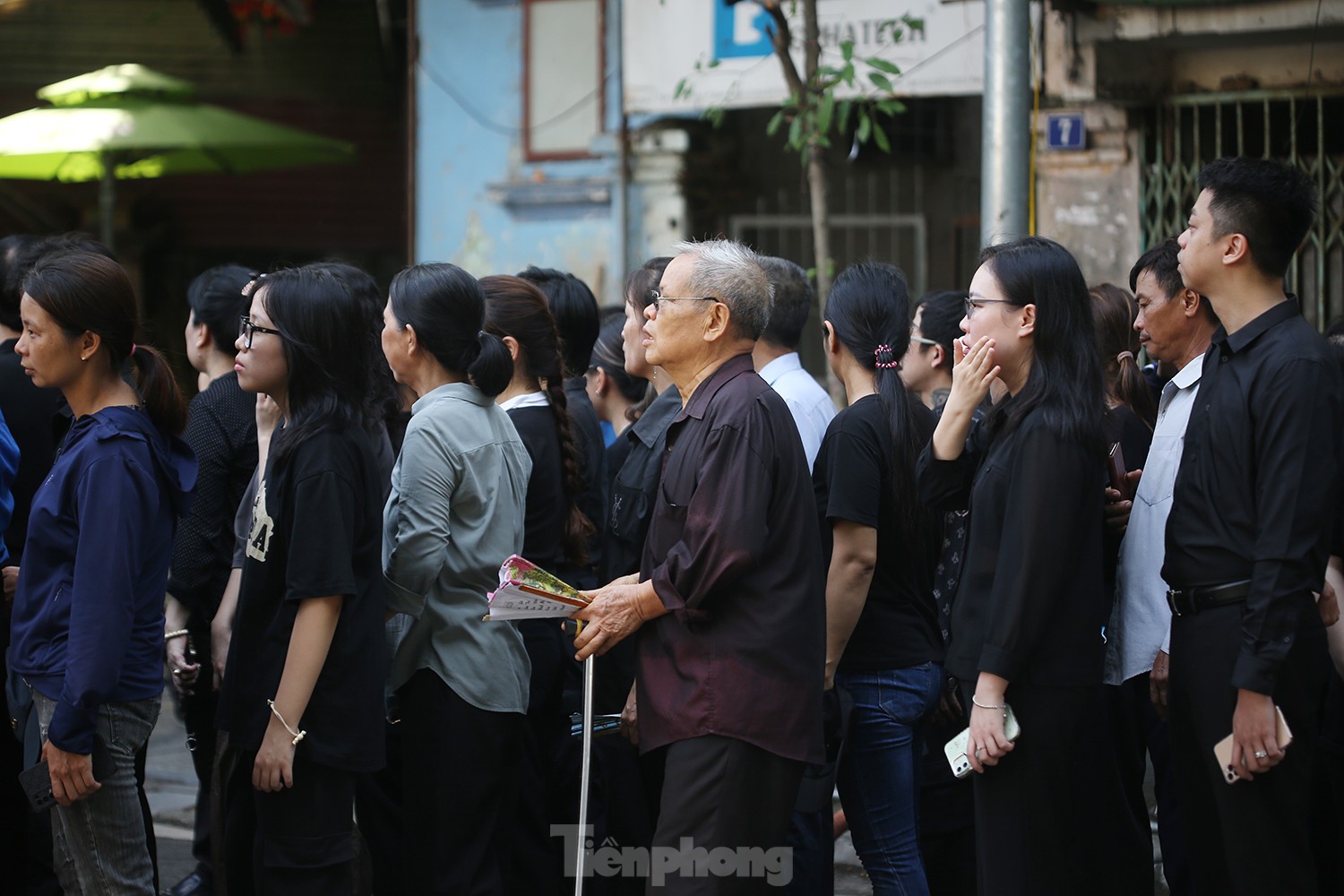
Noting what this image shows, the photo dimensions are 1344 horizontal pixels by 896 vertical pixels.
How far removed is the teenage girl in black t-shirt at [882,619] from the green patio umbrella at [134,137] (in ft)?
19.2

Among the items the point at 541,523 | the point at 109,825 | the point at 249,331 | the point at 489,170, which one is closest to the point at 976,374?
the point at 541,523

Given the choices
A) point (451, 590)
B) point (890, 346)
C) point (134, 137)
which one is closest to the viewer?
point (451, 590)

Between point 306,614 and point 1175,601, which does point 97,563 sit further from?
point 1175,601

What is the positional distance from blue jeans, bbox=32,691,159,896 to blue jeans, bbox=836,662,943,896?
1.81 m

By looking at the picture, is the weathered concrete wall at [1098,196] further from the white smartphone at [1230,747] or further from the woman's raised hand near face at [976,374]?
the white smartphone at [1230,747]

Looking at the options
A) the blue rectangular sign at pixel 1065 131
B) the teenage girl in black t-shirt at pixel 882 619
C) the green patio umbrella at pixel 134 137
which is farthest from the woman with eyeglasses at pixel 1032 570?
the green patio umbrella at pixel 134 137

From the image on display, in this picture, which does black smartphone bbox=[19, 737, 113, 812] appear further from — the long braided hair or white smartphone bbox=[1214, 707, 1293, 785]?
white smartphone bbox=[1214, 707, 1293, 785]

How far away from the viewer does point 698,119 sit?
9.00 m

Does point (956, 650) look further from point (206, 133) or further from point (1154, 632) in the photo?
point (206, 133)

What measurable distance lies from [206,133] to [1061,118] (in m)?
4.95

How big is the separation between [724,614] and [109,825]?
1631mm

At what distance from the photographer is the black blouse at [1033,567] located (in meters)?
3.20

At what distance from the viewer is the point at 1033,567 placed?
3195 millimetres

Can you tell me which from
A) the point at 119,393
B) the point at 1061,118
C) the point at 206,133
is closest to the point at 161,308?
the point at 206,133
